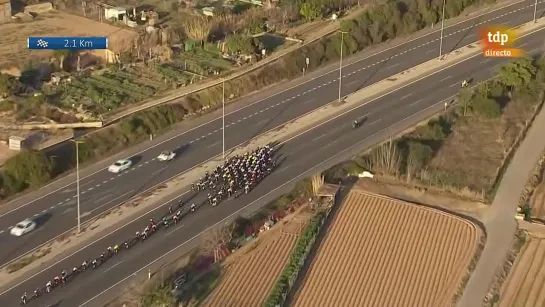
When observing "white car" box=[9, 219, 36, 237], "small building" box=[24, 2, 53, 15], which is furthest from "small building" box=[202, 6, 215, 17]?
"white car" box=[9, 219, 36, 237]

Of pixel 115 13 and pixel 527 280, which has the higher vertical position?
pixel 115 13

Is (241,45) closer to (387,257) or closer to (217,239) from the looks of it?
(217,239)

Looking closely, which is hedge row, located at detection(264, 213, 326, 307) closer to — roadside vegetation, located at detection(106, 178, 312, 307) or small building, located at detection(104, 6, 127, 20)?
roadside vegetation, located at detection(106, 178, 312, 307)

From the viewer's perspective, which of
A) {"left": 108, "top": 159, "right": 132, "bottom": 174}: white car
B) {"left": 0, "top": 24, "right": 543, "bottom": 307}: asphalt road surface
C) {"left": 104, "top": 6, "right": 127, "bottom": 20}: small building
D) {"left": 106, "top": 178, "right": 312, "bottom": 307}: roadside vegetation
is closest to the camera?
{"left": 106, "top": 178, "right": 312, "bottom": 307}: roadside vegetation

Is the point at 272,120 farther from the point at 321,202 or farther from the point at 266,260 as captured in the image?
the point at 266,260

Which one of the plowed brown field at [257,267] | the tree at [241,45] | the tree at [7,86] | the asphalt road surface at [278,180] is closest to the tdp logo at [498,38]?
the asphalt road surface at [278,180]

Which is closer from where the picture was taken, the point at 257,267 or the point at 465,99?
the point at 257,267

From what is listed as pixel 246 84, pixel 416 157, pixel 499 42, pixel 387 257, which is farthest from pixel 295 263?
pixel 499 42

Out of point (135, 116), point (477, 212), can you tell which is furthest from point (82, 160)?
point (477, 212)
